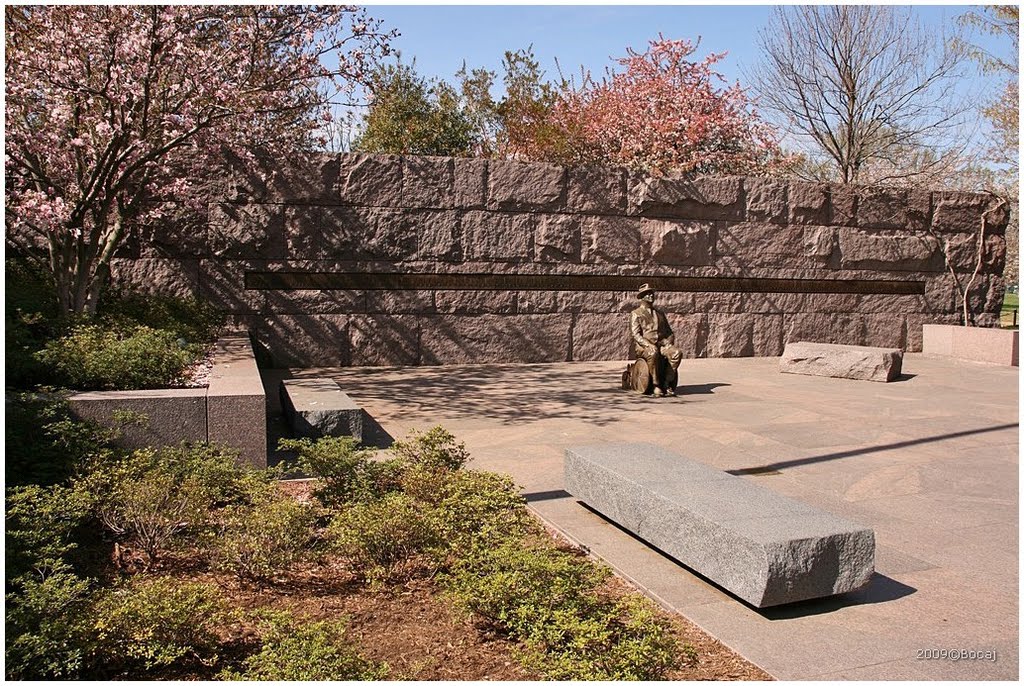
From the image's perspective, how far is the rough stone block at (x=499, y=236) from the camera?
41.1 ft

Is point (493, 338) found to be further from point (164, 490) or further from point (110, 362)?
point (164, 490)

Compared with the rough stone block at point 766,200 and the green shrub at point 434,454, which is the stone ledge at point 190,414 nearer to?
the green shrub at point 434,454

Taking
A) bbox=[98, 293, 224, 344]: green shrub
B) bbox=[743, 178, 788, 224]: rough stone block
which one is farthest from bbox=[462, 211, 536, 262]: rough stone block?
bbox=[743, 178, 788, 224]: rough stone block

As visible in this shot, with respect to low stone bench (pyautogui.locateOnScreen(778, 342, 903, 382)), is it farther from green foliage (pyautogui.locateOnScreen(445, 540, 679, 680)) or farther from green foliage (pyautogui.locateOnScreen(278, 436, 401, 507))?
green foliage (pyautogui.locateOnScreen(445, 540, 679, 680))

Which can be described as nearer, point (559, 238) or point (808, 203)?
point (559, 238)

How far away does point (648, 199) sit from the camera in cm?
1345

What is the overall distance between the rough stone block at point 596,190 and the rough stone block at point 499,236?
785 mm

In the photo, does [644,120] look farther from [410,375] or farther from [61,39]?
[61,39]

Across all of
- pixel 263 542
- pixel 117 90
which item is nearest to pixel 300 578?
pixel 263 542

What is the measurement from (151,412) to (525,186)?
8065 mm

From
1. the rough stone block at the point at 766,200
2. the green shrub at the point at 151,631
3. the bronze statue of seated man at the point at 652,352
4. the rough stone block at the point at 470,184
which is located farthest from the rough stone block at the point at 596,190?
the green shrub at the point at 151,631

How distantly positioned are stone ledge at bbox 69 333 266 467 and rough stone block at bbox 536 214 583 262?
7442 millimetres

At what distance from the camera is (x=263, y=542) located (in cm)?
428

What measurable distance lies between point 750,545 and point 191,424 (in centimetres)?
370
